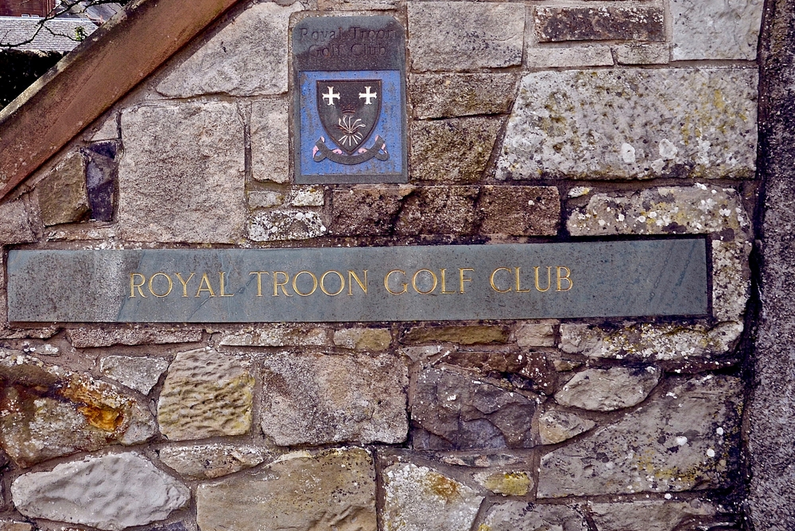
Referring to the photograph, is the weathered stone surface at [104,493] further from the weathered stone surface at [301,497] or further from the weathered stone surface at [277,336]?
the weathered stone surface at [277,336]

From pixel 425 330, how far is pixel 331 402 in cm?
48

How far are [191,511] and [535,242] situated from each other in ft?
5.80

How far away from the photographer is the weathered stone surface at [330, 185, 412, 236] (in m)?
2.45

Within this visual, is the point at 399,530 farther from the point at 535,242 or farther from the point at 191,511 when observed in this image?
the point at 535,242

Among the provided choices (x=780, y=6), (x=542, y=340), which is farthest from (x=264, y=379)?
(x=780, y=6)

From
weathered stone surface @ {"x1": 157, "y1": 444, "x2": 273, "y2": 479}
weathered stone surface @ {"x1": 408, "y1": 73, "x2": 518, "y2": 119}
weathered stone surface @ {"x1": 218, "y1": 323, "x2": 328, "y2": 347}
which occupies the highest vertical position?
weathered stone surface @ {"x1": 408, "y1": 73, "x2": 518, "y2": 119}

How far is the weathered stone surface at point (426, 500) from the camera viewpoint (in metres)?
2.42

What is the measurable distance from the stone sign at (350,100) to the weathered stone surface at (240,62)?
0.08 meters

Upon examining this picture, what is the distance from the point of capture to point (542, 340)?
245 centimetres

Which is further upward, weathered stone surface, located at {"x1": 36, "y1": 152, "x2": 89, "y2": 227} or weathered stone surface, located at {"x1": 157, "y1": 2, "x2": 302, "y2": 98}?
weathered stone surface, located at {"x1": 157, "y1": 2, "x2": 302, "y2": 98}

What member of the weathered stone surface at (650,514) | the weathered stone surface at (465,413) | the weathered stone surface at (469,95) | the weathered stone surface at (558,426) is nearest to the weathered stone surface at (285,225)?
the weathered stone surface at (469,95)

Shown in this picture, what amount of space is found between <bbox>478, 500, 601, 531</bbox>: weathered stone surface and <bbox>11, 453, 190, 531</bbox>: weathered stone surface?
4.07ft

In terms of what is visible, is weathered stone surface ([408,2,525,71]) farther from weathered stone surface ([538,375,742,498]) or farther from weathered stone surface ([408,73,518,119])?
weathered stone surface ([538,375,742,498])

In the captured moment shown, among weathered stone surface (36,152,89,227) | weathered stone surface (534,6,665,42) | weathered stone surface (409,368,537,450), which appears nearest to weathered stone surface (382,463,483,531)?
weathered stone surface (409,368,537,450)
